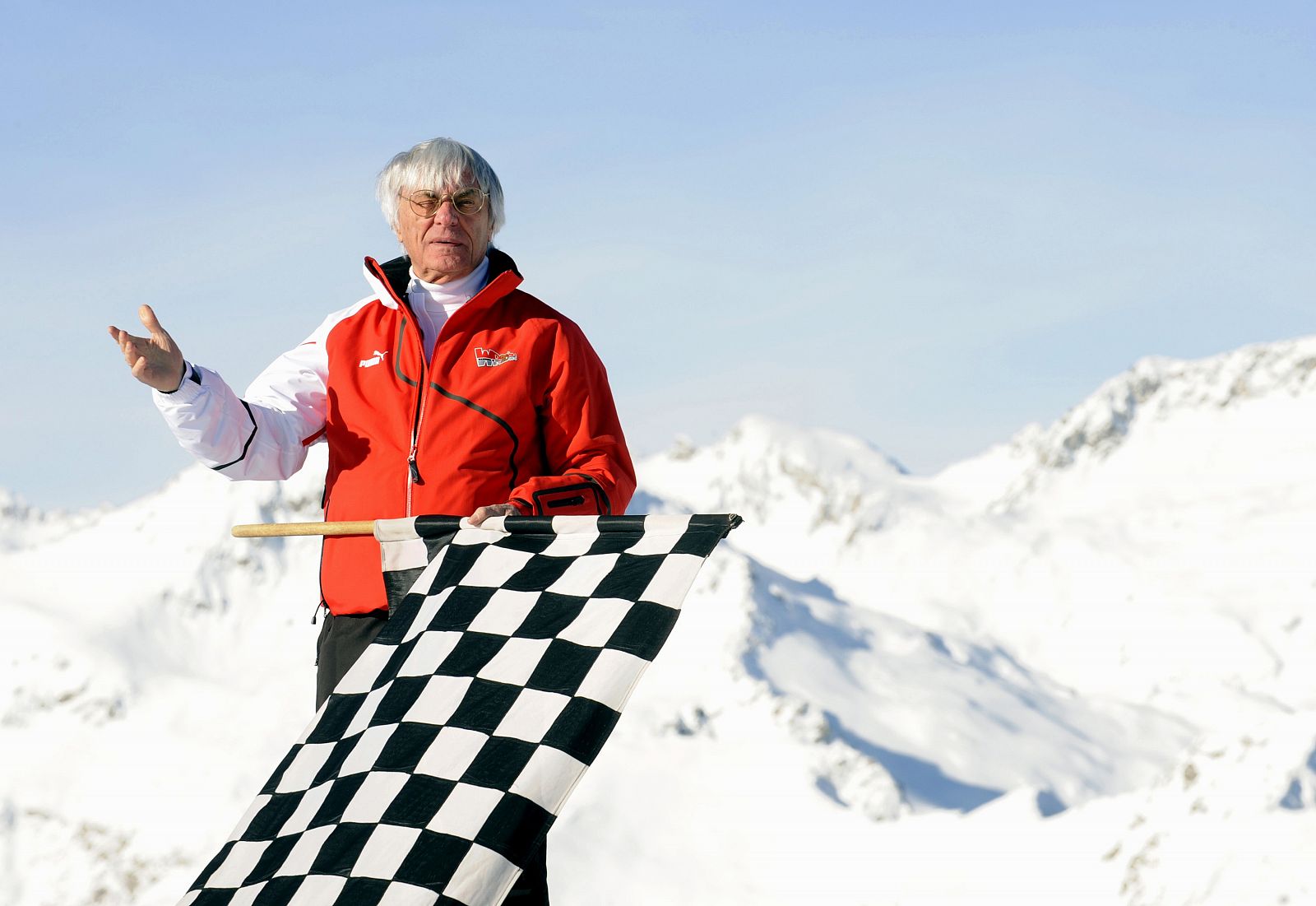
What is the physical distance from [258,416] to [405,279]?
437 mm

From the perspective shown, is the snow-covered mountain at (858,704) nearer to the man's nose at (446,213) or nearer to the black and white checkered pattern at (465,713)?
the black and white checkered pattern at (465,713)

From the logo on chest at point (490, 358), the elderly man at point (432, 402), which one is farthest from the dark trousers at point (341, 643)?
the logo on chest at point (490, 358)

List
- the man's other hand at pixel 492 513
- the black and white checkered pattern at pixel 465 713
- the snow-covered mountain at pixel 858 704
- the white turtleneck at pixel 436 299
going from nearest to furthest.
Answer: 1. the black and white checkered pattern at pixel 465 713
2. the man's other hand at pixel 492 513
3. the white turtleneck at pixel 436 299
4. the snow-covered mountain at pixel 858 704

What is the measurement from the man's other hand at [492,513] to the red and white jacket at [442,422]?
0.08 feet

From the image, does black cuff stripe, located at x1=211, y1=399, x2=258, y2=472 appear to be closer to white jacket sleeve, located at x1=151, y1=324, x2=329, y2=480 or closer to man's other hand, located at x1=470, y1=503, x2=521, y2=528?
white jacket sleeve, located at x1=151, y1=324, x2=329, y2=480

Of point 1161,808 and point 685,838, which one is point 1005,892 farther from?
point 685,838

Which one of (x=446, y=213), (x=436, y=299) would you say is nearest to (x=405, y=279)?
(x=436, y=299)

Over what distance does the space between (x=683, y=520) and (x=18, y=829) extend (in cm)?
1741

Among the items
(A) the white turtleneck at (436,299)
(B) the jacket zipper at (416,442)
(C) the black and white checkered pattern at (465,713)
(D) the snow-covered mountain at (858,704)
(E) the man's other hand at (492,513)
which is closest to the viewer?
(C) the black and white checkered pattern at (465,713)

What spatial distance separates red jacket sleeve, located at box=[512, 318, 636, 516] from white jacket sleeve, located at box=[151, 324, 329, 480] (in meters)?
0.57

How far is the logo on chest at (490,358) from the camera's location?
278cm


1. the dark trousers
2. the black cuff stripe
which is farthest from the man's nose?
the dark trousers

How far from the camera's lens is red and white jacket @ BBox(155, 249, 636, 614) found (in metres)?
2.74

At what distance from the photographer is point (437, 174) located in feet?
9.16
